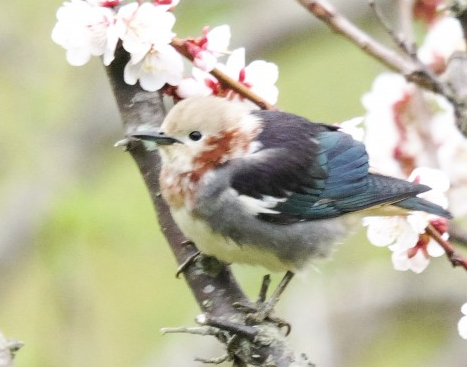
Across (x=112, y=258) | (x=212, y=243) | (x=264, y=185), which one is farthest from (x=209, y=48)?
(x=112, y=258)

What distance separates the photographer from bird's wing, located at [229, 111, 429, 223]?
8.18 ft

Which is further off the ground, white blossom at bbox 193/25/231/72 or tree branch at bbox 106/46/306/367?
white blossom at bbox 193/25/231/72

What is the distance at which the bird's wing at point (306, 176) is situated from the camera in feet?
8.18

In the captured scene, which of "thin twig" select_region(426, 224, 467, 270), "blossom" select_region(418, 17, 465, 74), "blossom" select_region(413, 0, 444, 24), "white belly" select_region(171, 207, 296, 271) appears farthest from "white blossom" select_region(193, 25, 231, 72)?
"blossom" select_region(413, 0, 444, 24)

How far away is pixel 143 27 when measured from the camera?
2266mm

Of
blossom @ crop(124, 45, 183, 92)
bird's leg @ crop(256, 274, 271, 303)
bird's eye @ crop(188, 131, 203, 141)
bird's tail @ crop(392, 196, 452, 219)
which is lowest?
bird's leg @ crop(256, 274, 271, 303)

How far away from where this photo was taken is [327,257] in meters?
2.68

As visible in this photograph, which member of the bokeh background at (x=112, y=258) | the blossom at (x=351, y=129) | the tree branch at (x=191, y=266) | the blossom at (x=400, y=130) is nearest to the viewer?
the tree branch at (x=191, y=266)

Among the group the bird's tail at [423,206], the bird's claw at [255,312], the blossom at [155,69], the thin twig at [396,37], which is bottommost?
the bird's claw at [255,312]

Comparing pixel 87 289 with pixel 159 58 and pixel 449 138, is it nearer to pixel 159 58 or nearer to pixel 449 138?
pixel 449 138

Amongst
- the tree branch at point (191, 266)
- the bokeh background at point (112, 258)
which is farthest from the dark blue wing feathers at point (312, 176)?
the bokeh background at point (112, 258)

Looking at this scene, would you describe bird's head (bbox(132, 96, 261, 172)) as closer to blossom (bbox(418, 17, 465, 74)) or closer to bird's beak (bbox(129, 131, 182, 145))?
bird's beak (bbox(129, 131, 182, 145))

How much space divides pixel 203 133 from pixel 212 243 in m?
0.30

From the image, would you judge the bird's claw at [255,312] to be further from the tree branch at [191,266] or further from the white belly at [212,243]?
the white belly at [212,243]
